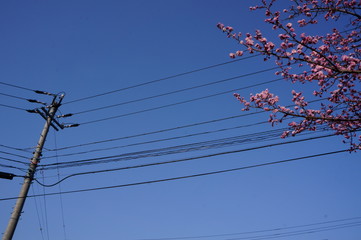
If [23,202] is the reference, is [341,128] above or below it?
below

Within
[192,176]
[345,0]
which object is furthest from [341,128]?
[192,176]

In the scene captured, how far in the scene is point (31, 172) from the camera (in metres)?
9.07

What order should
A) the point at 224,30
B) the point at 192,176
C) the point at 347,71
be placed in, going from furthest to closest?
the point at 192,176, the point at 224,30, the point at 347,71

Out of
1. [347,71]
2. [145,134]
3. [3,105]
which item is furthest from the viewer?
[3,105]

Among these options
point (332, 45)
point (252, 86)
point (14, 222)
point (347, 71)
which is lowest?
point (14, 222)

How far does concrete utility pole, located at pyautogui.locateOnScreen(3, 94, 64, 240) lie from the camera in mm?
7965

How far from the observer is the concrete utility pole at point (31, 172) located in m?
7.96

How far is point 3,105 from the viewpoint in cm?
1041

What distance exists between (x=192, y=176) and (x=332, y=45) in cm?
527

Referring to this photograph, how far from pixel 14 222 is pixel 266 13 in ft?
30.6

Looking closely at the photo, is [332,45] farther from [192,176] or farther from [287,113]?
[192,176]

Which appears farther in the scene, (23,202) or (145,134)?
(145,134)

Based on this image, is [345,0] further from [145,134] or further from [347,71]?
[145,134]

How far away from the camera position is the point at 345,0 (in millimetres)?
5613
